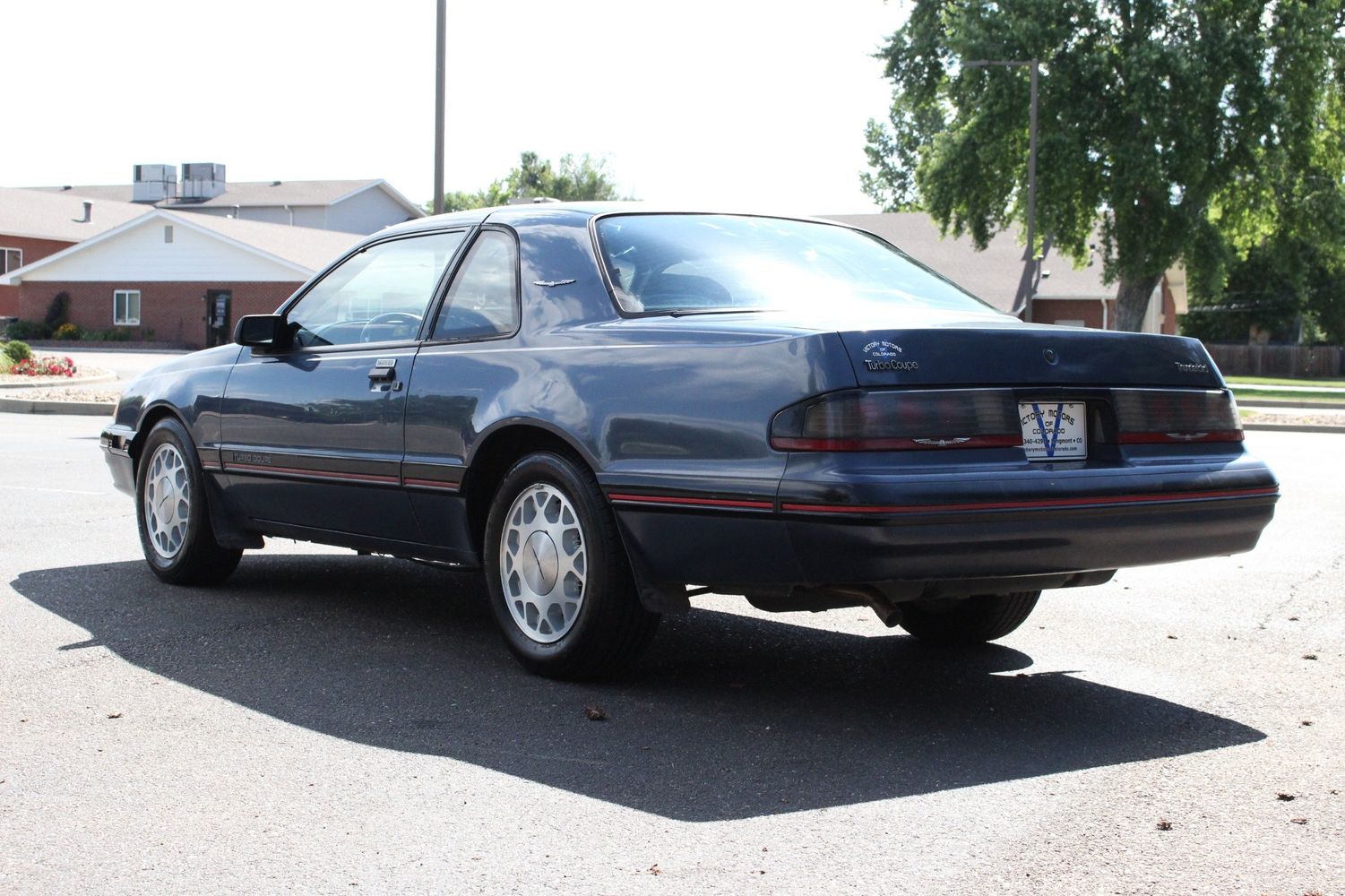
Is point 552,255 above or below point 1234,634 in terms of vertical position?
above

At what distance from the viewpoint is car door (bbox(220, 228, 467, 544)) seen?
19.5 feet

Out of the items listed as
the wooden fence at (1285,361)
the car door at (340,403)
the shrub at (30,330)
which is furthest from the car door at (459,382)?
the wooden fence at (1285,361)

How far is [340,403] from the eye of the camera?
6141 millimetres

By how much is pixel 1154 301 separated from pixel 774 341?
52.6 metres

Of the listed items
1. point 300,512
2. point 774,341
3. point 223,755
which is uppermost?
point 774,341

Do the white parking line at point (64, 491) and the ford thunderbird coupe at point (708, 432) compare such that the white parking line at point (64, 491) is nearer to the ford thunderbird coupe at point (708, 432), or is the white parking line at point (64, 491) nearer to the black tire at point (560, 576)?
the ford thunderbird coupe at point (708, 432)

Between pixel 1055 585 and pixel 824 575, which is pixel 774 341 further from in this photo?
pixel 1055 585

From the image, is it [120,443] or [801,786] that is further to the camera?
[120,443]

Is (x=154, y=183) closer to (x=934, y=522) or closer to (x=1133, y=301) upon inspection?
(x=1133, y=301)

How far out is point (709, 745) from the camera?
15.1 ft

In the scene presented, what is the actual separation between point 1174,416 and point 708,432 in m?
1.55

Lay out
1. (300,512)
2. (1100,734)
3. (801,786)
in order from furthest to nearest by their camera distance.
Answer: (300,512) < (1100,734) < (801,786)

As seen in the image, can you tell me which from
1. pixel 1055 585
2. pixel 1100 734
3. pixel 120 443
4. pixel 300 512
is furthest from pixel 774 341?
pixel 120 443

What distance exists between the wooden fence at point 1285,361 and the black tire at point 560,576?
62.4 metres
